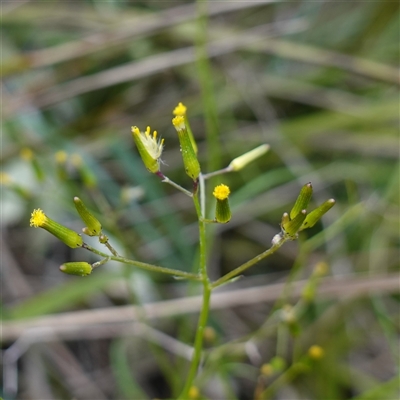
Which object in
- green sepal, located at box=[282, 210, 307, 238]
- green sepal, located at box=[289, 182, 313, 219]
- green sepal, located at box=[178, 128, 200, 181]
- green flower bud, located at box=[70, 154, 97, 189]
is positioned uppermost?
green flower bud, located at box=[70, 154, 97, 189]

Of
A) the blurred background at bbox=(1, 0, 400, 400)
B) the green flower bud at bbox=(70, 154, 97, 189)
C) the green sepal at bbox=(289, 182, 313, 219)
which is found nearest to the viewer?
the green sepal at bbox=(289, 182, 313, 219)

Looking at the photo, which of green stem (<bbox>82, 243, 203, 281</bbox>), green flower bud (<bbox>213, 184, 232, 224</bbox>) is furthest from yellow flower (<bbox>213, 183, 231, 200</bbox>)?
green stem (<bbox>82, 243, 203, 281</bbox>)

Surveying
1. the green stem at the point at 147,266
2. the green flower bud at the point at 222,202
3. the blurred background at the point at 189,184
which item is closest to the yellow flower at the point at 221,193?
the green flower bud at the point at 222,202

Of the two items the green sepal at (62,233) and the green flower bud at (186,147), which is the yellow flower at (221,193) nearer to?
the green flower bud at (186,147)

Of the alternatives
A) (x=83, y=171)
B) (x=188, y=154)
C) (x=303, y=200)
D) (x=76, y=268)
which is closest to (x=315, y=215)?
(x=303, y=200)

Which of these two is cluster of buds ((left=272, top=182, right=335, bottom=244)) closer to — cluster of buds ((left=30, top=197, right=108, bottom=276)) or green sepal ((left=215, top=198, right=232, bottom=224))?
green sepal ((left=215, top=198, right=232, bottom=224))

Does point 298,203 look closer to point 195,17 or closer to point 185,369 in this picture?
point 185,369
